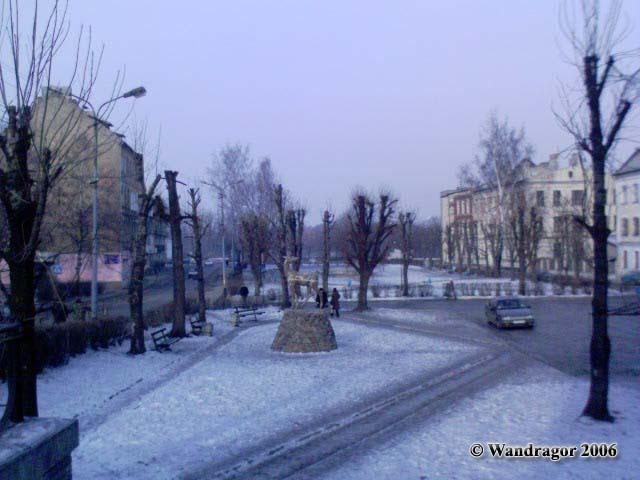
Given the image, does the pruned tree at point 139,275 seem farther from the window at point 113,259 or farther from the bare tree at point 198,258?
the window at point 113,259

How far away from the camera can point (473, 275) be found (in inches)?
2707

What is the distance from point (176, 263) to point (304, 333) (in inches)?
282

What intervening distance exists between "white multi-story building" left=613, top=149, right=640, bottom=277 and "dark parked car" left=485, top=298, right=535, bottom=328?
3010 centimetres

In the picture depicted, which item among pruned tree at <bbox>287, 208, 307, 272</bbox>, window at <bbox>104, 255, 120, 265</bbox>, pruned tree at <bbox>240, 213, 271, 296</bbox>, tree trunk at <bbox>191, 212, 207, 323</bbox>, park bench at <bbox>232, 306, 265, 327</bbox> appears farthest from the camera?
window at <bbox>104, 255, 120, 265</bbox>

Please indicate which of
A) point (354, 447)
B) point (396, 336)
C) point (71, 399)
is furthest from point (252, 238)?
point (354, 447)

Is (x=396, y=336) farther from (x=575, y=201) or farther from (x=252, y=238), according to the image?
(x=575, y=201)

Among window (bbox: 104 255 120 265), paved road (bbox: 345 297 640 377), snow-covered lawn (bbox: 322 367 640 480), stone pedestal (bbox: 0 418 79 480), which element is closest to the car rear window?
paved road (bbox: 345 297 640 377)

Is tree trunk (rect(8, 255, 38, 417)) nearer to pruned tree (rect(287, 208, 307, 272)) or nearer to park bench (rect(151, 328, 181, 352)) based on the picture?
park bench (rect(151, 328, 181, 352))

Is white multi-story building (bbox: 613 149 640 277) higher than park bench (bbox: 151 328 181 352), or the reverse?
white multi-story building (bbox: 613 149 640 277)

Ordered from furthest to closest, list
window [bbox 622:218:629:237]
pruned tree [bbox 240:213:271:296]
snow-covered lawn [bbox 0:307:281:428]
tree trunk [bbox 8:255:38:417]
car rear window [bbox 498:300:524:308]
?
window [bbox 622:218:629:237], pruned tree [bbox 240:213:271:296], car rear window [bbox 498:300:524:308], snow-covered lawn [bbox 0:307:281:428], tree trunk [bbox 8:255:38:417]

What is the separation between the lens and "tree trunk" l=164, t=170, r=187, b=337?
2456 centimetres

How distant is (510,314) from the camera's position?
29125 millimetres

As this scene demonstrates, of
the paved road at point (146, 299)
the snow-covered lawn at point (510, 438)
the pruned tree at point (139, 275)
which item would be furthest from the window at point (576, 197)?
the snow-covered lawn at point (510, 438)

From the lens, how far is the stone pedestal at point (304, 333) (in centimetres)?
2092
